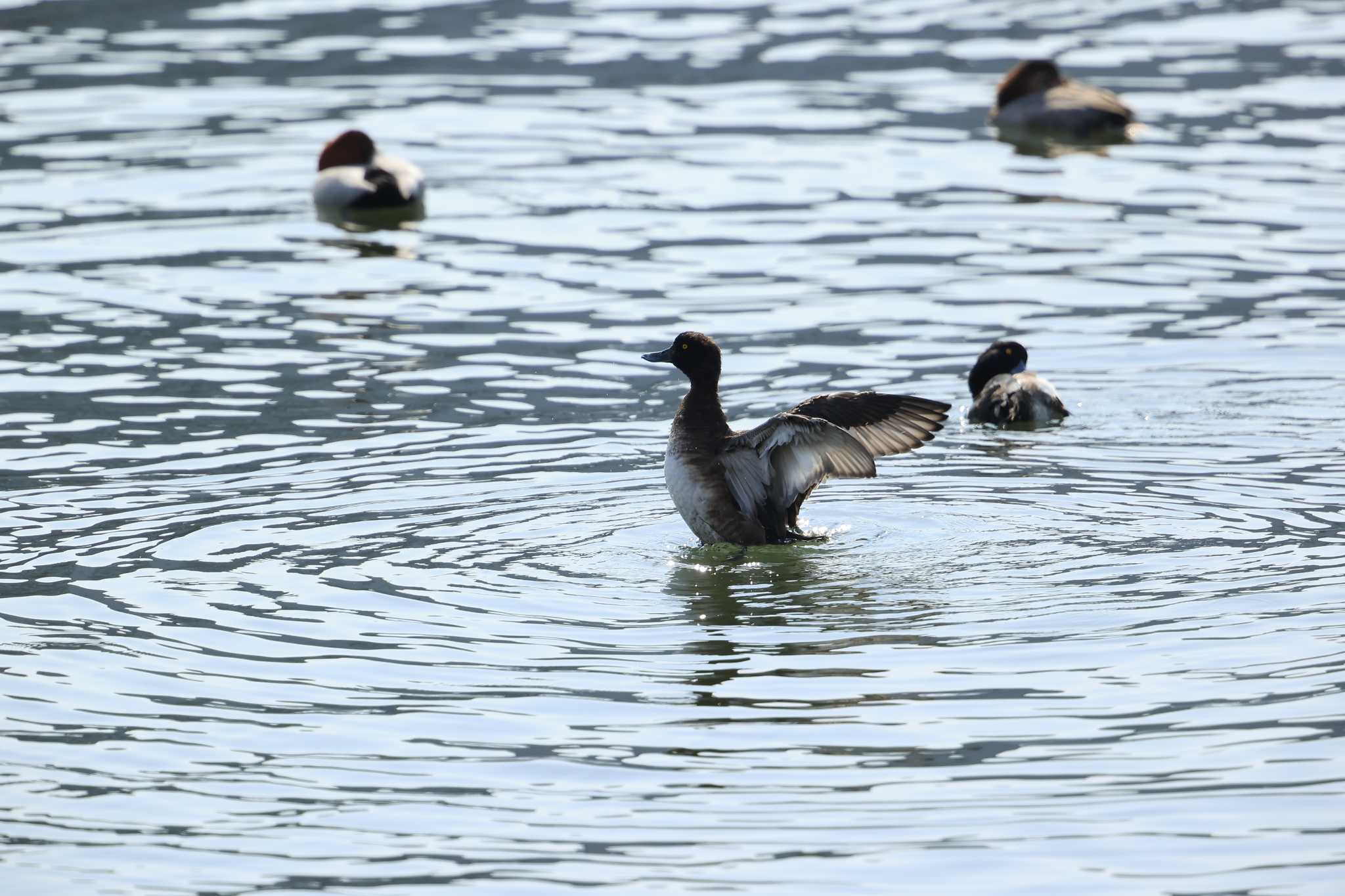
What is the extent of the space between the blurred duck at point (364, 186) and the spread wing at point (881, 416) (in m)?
8.34

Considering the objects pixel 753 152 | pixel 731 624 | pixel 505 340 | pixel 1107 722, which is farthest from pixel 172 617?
pixel 753 152

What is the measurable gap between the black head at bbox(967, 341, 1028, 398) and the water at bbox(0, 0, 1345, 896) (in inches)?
17.5

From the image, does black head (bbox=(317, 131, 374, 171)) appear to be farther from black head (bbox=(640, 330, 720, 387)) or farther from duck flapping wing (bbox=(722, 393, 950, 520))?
duck flapping wing (bbox=(722, 393, 950, 520))

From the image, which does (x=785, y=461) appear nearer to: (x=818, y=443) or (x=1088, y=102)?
(x=818, y=443)

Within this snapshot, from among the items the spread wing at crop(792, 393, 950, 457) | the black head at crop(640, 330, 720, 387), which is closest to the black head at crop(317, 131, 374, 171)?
the black head at crop(640, 330, 720, 387)

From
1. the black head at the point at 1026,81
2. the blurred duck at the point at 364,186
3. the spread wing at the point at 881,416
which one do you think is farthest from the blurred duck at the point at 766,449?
the black head at the point at 1026,81

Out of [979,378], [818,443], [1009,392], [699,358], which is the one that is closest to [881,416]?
[818,443]

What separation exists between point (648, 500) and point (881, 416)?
5.32 ft

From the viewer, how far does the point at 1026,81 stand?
20.0 metres

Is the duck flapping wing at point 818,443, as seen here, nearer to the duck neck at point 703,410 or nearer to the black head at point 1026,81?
the duck neck at point 703,410

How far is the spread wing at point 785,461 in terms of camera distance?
29.6 ft

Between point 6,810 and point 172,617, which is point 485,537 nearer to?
point 172,617

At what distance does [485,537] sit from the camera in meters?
9.46

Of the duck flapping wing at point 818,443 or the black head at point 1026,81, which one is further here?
the black head at point 1026,81
